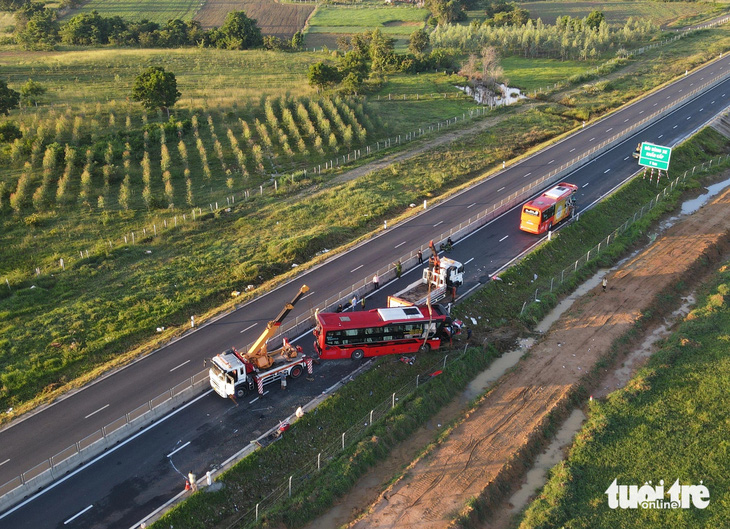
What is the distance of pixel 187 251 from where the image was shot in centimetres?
5306

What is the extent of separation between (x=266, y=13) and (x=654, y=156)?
11555 cm

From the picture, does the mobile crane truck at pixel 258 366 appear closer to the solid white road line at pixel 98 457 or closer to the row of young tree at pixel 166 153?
the solid white road line at pixel 98 457

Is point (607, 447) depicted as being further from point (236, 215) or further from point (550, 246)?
point (236, 215)

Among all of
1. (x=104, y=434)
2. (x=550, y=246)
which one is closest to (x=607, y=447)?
(x=550, y=246)

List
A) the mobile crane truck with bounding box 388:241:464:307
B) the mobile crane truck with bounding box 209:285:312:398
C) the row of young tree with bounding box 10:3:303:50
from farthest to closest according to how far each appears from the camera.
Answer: the row of young tree with bounding box 10:3:303:50
the mobile crane truck with bounding box 388:241:464:307
the mobile crane truck with bounding box 209:285:312:398

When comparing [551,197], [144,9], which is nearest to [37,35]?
[144,9]

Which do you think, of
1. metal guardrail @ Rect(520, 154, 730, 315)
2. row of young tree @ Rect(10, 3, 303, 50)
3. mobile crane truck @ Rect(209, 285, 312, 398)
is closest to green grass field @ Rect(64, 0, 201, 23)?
row of young tree @ Rect(10, 3, 303, 50)

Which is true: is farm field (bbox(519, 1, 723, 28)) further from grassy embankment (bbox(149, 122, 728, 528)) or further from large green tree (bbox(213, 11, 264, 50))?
grassy embankment (bbox(149, 122, 728, 528))

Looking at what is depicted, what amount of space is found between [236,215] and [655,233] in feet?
131

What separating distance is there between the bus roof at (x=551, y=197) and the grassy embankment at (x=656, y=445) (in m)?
16.7

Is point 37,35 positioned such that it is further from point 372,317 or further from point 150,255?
point 372,317

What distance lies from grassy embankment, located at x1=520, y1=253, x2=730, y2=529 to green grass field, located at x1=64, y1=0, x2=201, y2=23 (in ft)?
437

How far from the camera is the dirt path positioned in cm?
2964

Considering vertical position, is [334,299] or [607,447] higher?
[334,299]
